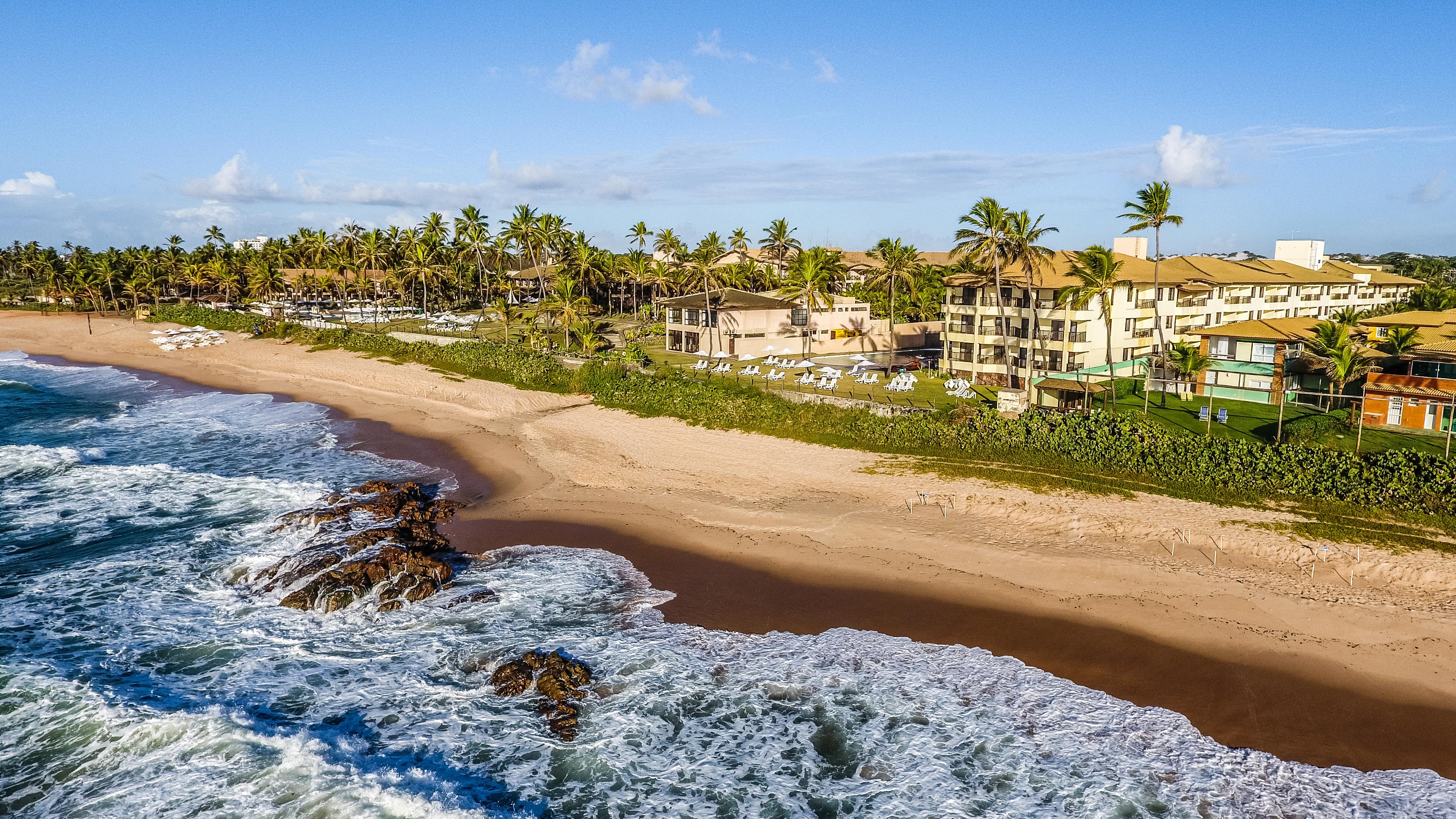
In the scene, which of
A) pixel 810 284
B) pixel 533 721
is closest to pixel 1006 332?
pixel 810 284

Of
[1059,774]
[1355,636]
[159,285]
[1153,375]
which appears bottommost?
[1059,774]

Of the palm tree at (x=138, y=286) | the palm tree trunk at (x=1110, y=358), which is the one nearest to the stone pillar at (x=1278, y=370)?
the palm tree trunk at (x=1110, y=358)

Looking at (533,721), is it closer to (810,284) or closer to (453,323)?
(810,284)

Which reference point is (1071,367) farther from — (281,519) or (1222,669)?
(281,519)

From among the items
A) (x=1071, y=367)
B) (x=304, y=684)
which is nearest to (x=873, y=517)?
(x=304, y=684)

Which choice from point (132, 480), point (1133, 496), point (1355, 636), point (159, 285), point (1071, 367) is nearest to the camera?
point (1355, 636)

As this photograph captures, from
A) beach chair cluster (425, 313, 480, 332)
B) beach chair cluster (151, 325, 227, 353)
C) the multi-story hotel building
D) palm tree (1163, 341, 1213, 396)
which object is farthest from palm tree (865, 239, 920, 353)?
beach chair cluster (151, 325, 227, 353)
